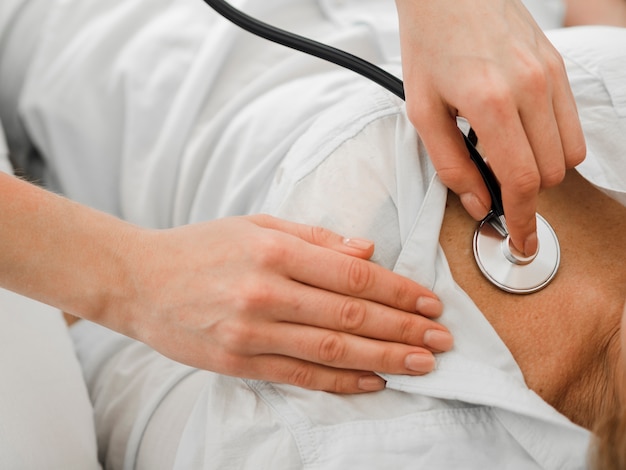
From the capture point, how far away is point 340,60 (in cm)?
77

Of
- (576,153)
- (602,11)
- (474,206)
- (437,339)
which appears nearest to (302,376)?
(437,339)

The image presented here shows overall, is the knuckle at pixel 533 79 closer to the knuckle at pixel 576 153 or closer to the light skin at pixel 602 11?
the knuckle at pixel 576 153

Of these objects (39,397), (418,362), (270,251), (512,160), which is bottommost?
(39,397)

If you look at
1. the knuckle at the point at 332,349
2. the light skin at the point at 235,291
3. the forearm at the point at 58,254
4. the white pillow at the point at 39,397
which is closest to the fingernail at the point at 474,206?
the light skin at the point at 235,291

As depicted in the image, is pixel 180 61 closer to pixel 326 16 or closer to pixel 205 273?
pixel 326 16

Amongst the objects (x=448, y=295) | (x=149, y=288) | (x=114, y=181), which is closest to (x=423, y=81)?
(x=448, y=295)

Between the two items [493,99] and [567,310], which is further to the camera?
[567,310]

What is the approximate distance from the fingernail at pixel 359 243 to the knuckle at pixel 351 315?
0.06 metres

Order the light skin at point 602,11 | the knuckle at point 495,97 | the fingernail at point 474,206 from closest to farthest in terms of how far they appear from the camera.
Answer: the knuckle at point 495,97
the fingernail at point 474,206
the light skin at point 602,11

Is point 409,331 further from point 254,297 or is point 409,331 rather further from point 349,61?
point 349,61

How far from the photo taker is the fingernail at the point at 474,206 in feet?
2.39

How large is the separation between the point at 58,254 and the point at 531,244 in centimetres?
52

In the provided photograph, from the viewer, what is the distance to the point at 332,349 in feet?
2.25

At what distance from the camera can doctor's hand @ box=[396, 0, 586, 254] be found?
0.64m
